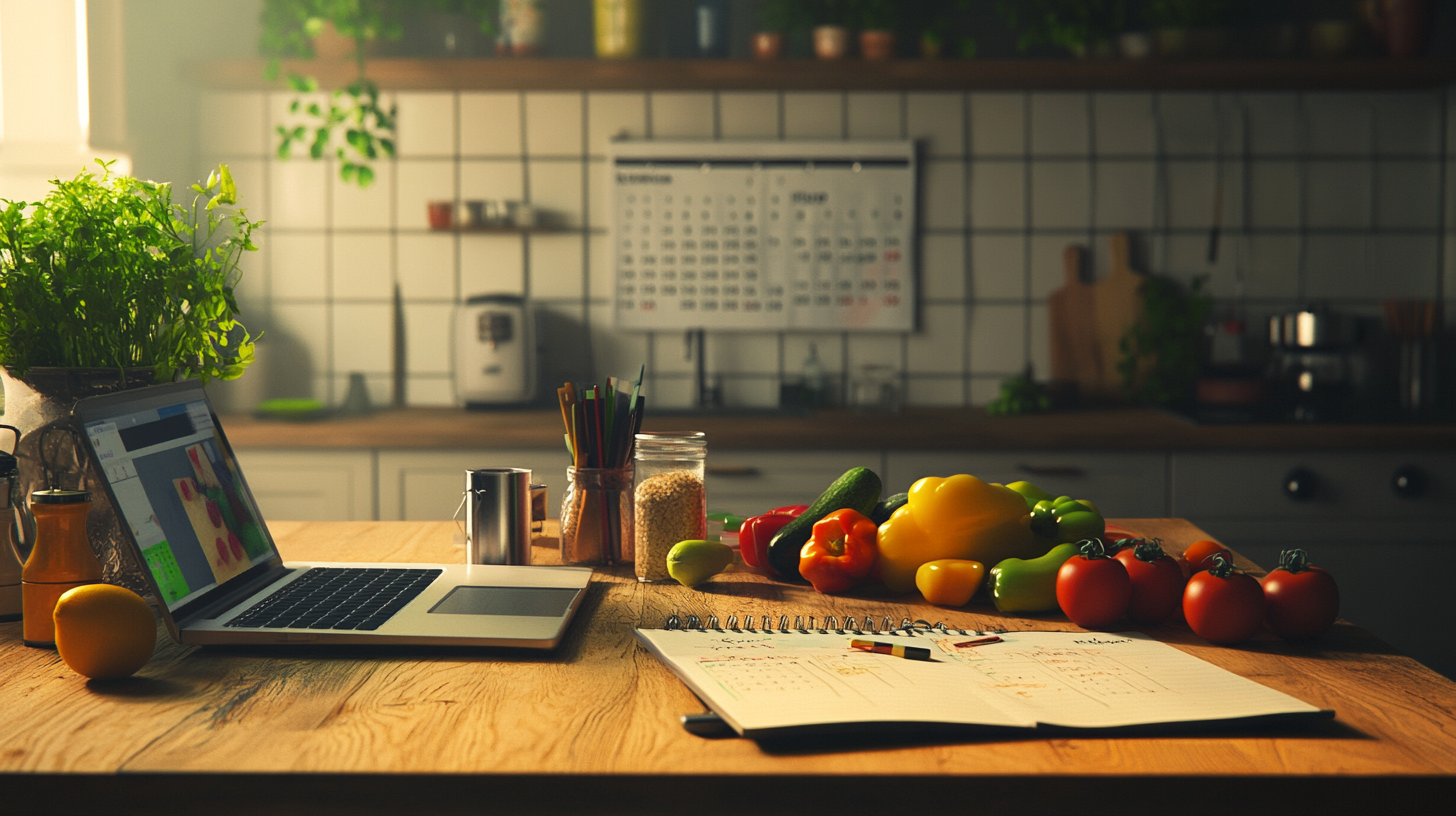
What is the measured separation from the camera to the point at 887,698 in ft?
2.39

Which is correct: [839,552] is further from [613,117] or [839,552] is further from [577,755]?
[613,117]

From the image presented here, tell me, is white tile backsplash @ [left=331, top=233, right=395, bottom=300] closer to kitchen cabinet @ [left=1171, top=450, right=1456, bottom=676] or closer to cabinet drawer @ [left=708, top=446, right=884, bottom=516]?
cabinet drawer @ [left=708, top=446, right=884, bottom=516]

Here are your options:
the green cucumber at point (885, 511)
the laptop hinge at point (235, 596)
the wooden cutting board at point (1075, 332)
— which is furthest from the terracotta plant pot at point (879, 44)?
the laptop hinge at point (235, 596)

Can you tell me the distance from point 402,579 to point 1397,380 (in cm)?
286

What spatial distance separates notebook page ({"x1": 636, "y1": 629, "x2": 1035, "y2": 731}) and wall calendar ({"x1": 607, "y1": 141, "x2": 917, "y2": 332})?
7.00 feet

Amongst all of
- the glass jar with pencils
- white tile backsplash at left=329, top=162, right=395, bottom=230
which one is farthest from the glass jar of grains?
white tile backsplash at left=329, top=162, right=395, bottom=230

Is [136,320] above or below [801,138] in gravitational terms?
below

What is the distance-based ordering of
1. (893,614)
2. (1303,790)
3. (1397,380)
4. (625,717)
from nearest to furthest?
(1303,790)
(625,717)
(893,614)
(1397,380)

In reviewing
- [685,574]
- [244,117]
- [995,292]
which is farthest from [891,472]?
[244,117]

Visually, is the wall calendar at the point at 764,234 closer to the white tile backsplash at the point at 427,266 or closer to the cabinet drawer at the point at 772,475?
the white tile backsplash at the point at 427,266

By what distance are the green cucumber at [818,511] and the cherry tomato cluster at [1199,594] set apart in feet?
0.85

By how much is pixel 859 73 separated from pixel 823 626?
81.9 inches

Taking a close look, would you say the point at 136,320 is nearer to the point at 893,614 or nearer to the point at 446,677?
the point at 446,677

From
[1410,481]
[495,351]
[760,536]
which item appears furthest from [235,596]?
[1410,481]
